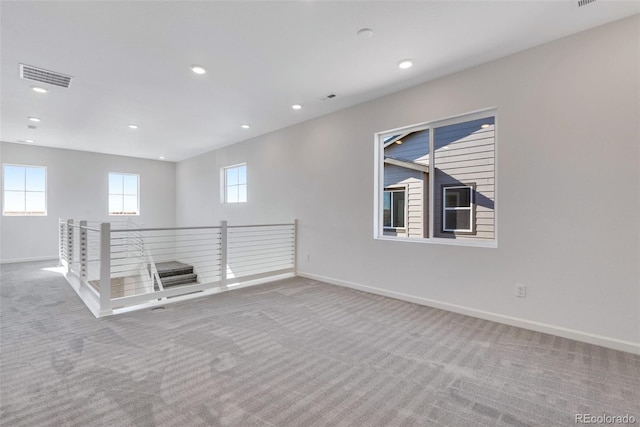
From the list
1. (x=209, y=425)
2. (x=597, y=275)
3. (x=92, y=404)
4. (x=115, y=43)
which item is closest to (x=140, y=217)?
(x=115, y=43)

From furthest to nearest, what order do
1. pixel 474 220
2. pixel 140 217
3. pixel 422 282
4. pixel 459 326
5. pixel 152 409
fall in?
1. pixel 140 217
2. pixel 422 282
3. pixel 474 220
4. pixel 459 326
5. pixel 152 409

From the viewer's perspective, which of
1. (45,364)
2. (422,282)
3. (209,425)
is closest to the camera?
(209,425)

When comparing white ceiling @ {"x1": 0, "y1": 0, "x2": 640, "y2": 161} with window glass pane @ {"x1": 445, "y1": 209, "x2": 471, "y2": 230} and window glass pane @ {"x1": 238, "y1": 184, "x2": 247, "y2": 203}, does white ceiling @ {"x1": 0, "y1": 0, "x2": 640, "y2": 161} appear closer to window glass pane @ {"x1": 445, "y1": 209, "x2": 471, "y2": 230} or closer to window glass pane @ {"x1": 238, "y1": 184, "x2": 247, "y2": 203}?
window glass pane @ {"x1": 445, "y1": 209, "x2": 471, "y2": 230}

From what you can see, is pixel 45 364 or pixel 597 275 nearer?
pixel 45 364

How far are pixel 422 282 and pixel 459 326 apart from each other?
0.73 metres

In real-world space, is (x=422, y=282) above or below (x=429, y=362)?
above

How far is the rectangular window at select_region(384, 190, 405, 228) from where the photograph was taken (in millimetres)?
3893

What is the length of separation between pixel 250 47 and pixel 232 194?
14.5 feet

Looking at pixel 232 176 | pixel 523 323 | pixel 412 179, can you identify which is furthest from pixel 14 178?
pixel 523 323

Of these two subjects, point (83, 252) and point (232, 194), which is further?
point (232, 194)

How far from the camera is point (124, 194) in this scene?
791 centimetres

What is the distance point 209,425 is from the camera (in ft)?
5.04

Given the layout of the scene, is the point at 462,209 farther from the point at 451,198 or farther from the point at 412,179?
the point at 412,179

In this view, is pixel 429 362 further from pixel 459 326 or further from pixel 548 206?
pixel 548 206
